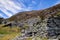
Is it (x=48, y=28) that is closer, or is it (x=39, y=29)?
(x=48, y=28)

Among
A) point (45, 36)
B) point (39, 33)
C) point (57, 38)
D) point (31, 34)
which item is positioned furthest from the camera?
point (31, 34)

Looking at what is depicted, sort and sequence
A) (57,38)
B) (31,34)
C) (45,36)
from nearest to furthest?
(57,38)
(45,36)
(31,34)

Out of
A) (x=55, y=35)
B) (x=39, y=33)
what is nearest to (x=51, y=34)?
(x=55, y=35)

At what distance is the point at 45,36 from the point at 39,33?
13.3 ft

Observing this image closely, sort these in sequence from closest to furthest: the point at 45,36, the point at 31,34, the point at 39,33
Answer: the point at 45,36
the point at 39,33
the point at 31,34

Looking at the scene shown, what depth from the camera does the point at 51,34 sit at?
181 ft

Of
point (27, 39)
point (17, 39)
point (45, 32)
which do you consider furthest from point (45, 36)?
point (17, 39)

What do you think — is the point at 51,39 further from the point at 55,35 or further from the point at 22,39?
the point at 22,39

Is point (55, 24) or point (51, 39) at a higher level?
point (55, 24)

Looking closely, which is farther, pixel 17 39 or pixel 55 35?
pixel 17 39

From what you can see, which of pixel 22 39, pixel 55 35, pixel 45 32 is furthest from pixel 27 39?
pixel 55 35

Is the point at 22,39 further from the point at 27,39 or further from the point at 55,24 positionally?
the point at 55,24

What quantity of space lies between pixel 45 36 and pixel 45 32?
66.1 inches

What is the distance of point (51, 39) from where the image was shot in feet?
176
